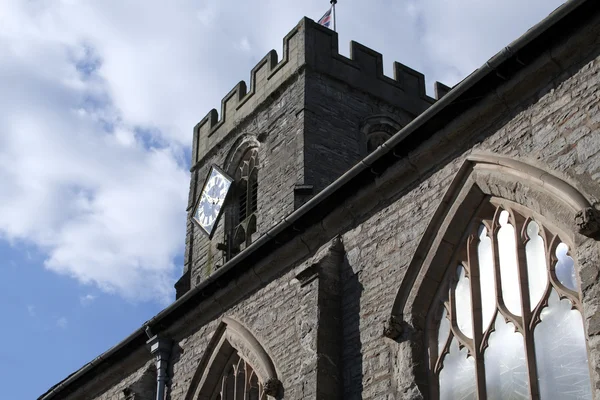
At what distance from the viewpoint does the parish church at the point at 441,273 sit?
896 centimetres

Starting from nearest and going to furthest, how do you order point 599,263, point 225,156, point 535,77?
1. point 599,263
2. point 535,77
3. point 225,156

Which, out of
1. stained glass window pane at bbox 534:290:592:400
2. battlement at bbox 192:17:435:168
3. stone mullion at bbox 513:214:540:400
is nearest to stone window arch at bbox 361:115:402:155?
battlement at bbox 192:17:435:168

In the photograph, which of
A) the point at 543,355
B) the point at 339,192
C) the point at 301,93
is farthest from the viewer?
the point at 301,93

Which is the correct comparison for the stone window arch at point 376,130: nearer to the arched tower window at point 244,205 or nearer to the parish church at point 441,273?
the arched tower window at point 244,205

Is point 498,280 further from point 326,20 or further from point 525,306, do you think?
point 326,20

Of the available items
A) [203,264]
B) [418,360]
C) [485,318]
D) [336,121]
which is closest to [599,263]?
[485,318]

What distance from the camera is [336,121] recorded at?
63.6ft

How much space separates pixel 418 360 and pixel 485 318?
0.91 meters

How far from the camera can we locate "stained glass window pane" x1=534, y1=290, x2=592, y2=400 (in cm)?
854

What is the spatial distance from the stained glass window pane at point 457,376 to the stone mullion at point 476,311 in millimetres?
126

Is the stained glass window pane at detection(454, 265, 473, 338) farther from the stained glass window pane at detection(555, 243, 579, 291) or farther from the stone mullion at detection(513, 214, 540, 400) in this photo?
the stained glass window pane at detection(555, 243, 579, 291)

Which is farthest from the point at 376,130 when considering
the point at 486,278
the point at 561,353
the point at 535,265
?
the point at 561,353

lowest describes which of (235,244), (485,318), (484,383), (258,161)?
(484,383)

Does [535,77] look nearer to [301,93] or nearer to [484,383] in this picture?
[484,383]
